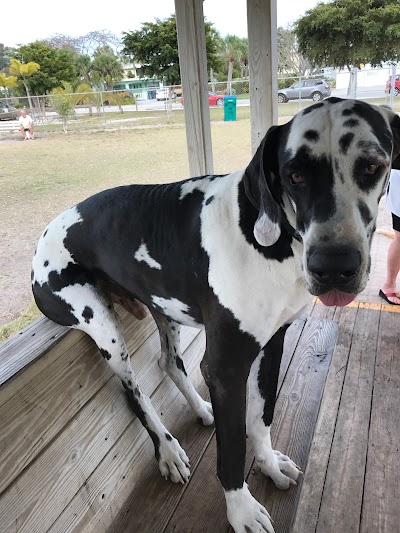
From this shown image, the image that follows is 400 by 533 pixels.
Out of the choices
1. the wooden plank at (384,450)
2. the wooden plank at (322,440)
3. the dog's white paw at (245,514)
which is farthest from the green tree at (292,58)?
the dog's white paw at (245,514)

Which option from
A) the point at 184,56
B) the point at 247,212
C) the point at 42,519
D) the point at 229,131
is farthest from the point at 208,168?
the point at 42,519

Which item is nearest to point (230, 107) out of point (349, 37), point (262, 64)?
point (262, 64)

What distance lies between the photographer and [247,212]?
1.17 meters

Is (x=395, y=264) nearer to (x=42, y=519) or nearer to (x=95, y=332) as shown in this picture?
(x=95, y=332)

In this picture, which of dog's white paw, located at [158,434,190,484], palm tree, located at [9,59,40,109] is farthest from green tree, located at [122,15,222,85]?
dog's white paw, located at [158,434,190,484]

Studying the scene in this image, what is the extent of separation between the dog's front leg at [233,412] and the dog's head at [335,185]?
0.31 meters

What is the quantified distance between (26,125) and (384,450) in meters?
2.06

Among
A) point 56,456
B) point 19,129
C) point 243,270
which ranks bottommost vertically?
point 56,456

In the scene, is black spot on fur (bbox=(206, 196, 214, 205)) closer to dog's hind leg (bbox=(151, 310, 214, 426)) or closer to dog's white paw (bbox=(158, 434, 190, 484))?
dog's hind leg (bbox=(151, 310, 214, 426))

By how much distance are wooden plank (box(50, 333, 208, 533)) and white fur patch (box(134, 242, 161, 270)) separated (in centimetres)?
71

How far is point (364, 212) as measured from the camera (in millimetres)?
958

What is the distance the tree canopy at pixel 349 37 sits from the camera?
3863 mm

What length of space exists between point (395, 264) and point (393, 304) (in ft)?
0.94

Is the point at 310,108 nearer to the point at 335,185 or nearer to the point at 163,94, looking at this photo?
the point at 335,185
